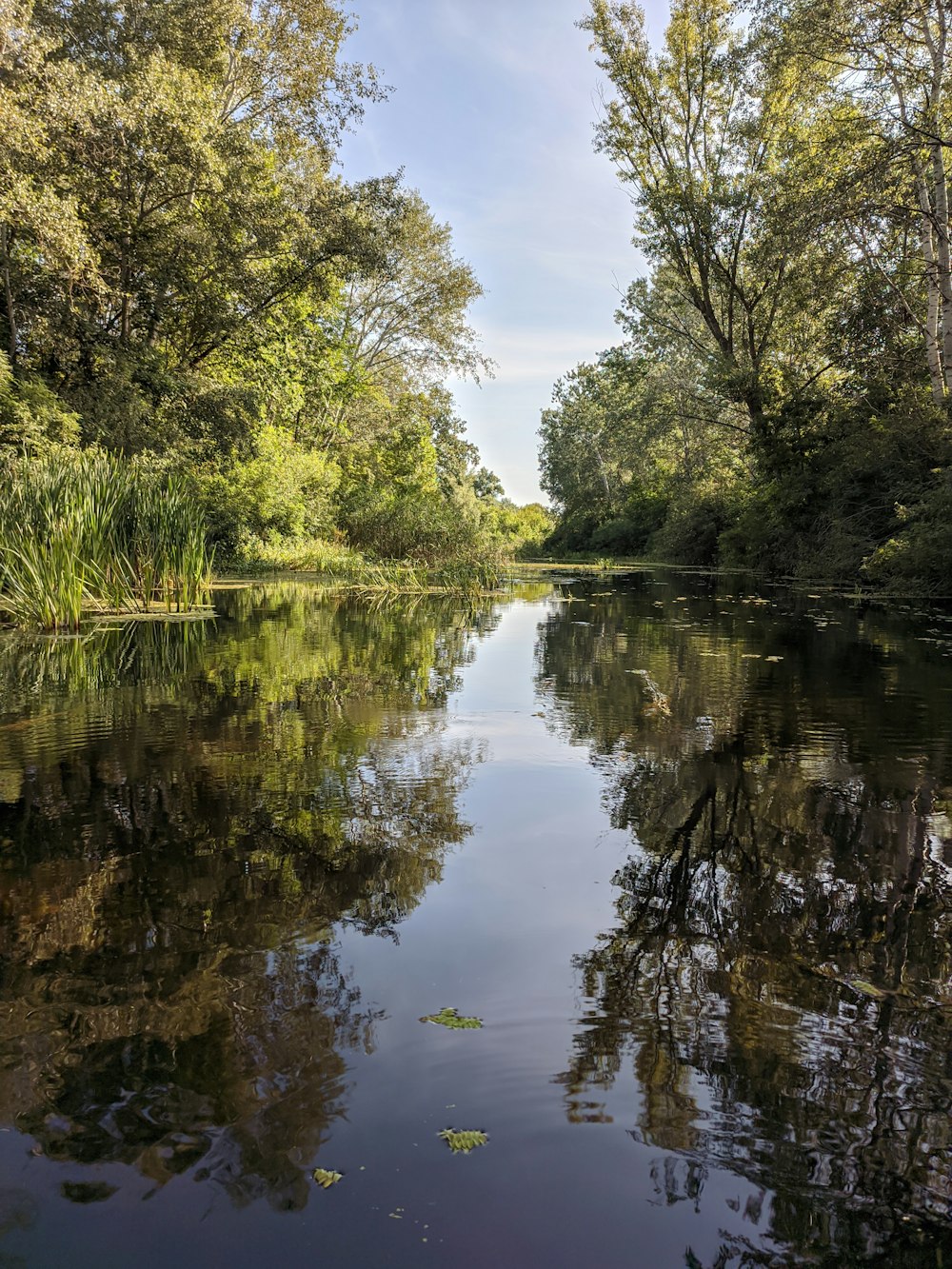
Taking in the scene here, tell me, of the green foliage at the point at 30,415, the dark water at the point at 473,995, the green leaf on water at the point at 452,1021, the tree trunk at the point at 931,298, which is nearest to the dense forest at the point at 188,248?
the green foliage at the point at 30,415

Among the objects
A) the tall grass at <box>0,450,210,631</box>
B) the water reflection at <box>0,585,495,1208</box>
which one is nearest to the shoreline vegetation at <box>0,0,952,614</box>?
the tall grass at <box>0,450,210,631</box>

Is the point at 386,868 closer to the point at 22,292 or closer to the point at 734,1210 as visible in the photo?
Result: the point at 734,1210

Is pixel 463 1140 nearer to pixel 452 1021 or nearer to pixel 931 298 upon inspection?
pixel 452 1021

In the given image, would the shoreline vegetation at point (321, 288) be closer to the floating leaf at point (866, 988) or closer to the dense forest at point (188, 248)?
the dense forest at point (188, 248)

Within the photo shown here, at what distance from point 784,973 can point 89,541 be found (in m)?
9.65

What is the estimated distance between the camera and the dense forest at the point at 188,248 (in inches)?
520

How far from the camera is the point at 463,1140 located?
1648mm

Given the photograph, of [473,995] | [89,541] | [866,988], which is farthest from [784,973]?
[89,541]

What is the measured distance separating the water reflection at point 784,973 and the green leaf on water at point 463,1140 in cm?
23

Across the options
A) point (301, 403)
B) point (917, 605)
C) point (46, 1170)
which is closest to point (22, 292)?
point (301, 403)

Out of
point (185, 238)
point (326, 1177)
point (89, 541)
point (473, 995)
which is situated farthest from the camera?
point (185, 238)

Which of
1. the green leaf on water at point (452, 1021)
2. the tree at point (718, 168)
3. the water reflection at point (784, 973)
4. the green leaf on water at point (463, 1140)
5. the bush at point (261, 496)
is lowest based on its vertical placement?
the green leaf on water at point (463, 1140)

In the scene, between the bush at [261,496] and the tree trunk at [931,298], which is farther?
the bush at [261,496]

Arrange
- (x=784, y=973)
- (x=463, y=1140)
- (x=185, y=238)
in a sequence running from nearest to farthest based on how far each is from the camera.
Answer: (x=463, y=1140) → (x=784, y=973) → (x=185, y=238)
